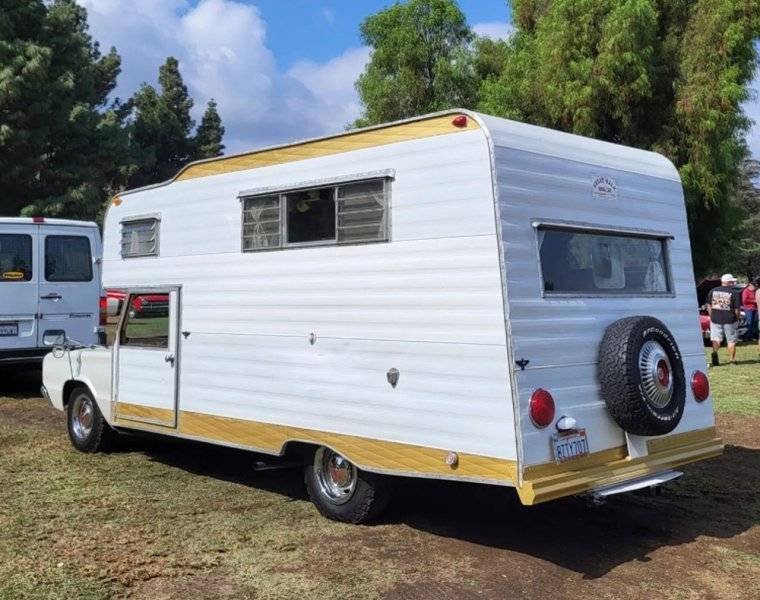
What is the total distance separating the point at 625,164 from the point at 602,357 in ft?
4.91

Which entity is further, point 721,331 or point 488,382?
point 721,331

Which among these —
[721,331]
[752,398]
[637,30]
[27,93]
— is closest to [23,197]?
[27,93]

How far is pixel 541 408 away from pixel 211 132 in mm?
47013

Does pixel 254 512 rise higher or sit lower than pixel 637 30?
lower

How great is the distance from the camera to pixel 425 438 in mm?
5125

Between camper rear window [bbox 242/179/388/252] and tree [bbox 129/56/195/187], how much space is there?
3364 cm

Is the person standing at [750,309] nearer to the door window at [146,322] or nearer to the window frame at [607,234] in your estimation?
the window frame at [607,234]

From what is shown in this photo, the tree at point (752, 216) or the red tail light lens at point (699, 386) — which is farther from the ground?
the tree at point (752, 216)

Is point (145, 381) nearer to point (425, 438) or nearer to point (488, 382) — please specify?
point (425, 438)

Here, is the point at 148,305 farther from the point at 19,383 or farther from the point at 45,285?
the point at 19,383

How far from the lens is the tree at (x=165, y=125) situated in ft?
137

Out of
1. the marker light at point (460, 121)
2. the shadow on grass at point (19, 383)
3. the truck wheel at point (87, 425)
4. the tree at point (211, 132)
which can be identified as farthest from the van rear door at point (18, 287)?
the tree at point (211, 132)

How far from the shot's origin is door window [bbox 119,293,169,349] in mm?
7094

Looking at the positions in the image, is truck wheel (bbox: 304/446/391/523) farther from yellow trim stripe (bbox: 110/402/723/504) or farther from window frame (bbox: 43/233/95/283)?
window frame (bbox: 43/233/95/283)
